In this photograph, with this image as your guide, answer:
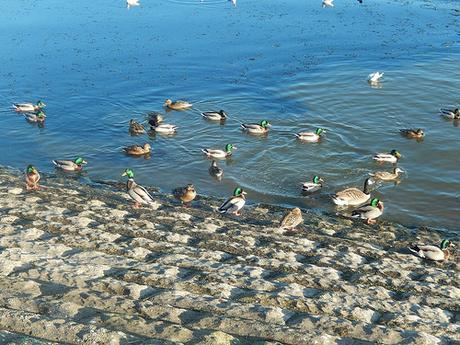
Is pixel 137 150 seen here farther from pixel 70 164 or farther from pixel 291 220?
pixel 291 220

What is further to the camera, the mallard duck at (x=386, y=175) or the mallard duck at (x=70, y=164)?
the mallard duck at (x=70, y=164)

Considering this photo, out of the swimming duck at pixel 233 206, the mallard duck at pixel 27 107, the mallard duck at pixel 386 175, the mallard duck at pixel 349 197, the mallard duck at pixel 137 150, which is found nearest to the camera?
the swimming duck at pixel 233 206

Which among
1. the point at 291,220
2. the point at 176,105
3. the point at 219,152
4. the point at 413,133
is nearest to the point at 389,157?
the point at 413,133

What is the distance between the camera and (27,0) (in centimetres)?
4309

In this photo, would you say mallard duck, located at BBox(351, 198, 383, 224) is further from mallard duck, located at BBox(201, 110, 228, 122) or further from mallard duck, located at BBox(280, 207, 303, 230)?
mallard duck, located at BBox(201, 110, 228, 122)

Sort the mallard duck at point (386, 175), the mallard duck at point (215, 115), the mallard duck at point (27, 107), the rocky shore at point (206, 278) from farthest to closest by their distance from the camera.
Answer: the mallard duck at point (27, 107) → the mallard duck at point (215, 115) → the mallard duck at point (386, 175) → the rocky shore at point (206, 278)

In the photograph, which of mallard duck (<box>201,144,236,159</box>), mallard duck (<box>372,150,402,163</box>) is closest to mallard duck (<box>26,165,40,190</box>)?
mallard duck (<box>201,144,236,159</box>)

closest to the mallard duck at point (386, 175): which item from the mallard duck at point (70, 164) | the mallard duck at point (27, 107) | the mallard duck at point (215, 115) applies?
the mallard duck at point (215, 115)

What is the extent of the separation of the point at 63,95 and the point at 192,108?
6.04m

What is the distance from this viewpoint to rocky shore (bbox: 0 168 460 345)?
838 cm

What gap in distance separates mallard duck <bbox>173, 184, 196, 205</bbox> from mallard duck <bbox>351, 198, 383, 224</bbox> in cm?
421

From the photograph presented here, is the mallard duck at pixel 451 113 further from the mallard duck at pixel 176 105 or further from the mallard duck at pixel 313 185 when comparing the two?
the mallard duck at pixel 176 105

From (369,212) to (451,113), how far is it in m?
9.14

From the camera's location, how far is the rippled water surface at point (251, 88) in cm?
1884
